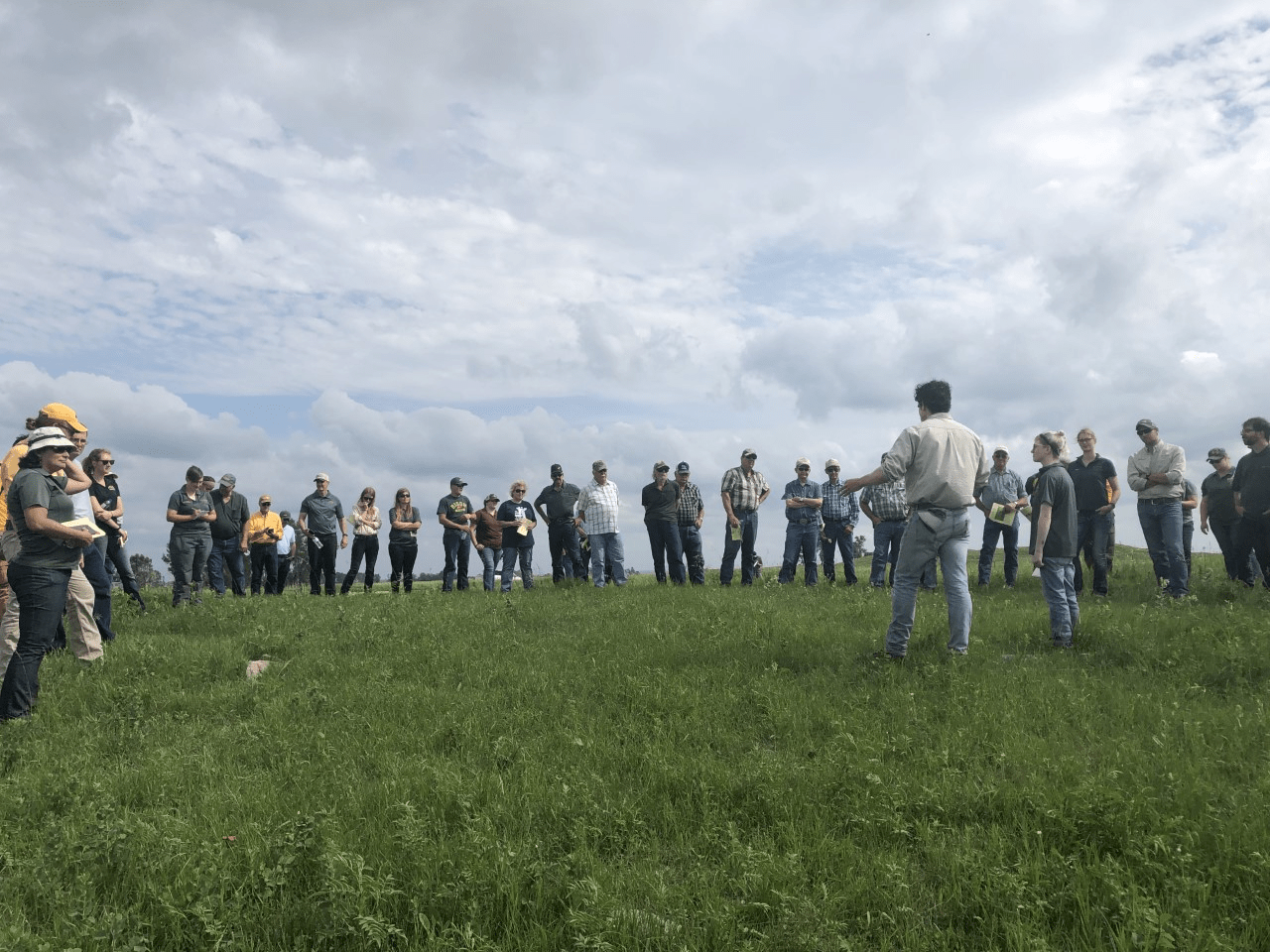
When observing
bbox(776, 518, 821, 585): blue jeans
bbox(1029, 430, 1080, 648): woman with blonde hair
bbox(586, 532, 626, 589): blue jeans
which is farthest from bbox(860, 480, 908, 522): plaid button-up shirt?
bbox(1029, 430, 1080, 648): woman with blonde hair

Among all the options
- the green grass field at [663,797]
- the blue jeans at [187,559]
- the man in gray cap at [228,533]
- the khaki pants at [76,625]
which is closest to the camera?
the green grass field at [663,797]

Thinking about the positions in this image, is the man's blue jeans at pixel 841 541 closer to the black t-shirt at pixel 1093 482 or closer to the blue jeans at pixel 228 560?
the black t-shirt at pixel 1093 482

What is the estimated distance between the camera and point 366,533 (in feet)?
59.7

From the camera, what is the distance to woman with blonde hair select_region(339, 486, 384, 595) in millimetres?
18172

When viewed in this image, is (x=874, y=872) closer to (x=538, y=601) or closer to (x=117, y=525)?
(x=538, y=601)

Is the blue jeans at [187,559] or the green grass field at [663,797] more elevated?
the blue jeans at [187,559]

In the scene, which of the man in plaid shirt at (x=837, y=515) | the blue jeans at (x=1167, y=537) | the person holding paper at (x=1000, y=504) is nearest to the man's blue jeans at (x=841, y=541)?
the man in plaid shirt at (x=837, y=515)

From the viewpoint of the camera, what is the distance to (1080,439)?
45.4ft

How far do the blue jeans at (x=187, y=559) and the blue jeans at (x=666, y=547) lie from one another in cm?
888

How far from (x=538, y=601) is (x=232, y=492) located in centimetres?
797

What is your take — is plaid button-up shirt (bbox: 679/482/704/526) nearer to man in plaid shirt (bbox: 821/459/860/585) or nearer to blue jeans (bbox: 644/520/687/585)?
blue jeans (bbox: 644/520/687/585)

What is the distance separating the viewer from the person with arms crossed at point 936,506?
8.72 metres

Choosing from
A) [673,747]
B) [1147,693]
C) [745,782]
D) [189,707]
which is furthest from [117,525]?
[1147,693]

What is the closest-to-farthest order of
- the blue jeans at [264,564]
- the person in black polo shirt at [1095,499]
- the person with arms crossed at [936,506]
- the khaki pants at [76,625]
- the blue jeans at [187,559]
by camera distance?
the person with arms crossed at [936,506] < the khaki pants at [76,625] < the person in black polo shirt at [1095,499] < the blue jeans at [187,559] < the blue jeans at [264,564]
